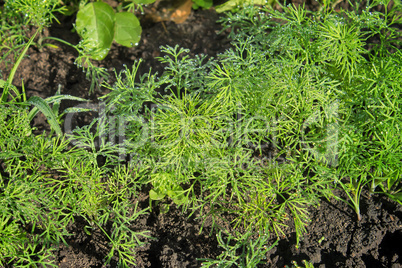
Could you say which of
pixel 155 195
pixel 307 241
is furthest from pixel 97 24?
pixel 307 241

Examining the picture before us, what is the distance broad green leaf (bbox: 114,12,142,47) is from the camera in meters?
2.32

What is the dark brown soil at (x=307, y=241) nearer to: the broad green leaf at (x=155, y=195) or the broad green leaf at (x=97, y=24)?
the broad green leaf at (x=155, y=195)

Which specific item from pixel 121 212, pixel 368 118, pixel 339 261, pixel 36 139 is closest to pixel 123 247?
pixel 121 212

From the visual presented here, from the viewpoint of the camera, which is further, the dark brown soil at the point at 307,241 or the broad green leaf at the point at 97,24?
the broad green leaf at the point at 97,24

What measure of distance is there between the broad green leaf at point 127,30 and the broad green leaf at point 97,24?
0.17 ft

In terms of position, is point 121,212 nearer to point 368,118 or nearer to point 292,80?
point 292,80

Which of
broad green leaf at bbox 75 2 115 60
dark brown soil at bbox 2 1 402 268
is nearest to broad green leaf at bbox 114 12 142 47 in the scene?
broad green leaf at bbox 75 2 115 60

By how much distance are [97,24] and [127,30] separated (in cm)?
16

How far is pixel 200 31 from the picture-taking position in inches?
96.7

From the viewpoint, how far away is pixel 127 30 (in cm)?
233

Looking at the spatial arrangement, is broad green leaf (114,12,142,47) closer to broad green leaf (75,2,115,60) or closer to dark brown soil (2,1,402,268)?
broad green leaf (75,2,115,60)

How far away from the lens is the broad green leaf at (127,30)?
7.61ft

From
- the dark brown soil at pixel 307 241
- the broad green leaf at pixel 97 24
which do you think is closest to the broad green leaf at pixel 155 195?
the dark brown soil at pixel 307 241

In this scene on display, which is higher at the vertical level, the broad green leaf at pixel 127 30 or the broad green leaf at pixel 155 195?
the broad green leaf at pixel 127 30
